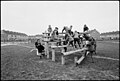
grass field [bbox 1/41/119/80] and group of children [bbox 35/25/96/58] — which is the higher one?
group of children [bbox 35/25/96/58]

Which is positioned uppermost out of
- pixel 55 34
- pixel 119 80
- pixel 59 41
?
pixel 55 34

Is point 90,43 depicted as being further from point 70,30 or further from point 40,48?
point 40,48

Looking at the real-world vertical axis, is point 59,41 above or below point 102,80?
above

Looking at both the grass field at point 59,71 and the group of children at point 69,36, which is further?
the group of children at point 69,36

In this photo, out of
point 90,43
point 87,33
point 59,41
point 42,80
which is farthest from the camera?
point 59,41

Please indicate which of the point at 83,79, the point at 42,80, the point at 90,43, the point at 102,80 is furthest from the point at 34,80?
the point at 90,43

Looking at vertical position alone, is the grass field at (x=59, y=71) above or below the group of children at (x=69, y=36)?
below

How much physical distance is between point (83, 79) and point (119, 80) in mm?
1482

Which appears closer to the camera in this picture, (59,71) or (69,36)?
(59,71)

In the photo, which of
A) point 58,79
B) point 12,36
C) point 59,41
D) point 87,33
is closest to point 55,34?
point 59,41

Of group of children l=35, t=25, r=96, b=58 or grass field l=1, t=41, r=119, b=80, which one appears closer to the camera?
grass field l=1, t=41, r=119, b=80

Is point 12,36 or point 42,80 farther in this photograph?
point 12,36

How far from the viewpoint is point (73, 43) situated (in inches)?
371

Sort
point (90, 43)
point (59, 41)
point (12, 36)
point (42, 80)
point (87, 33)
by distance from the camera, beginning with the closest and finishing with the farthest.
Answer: point (42, 80), point (90, 43), point (87, 33), point (59, 41), point (12, 36)
